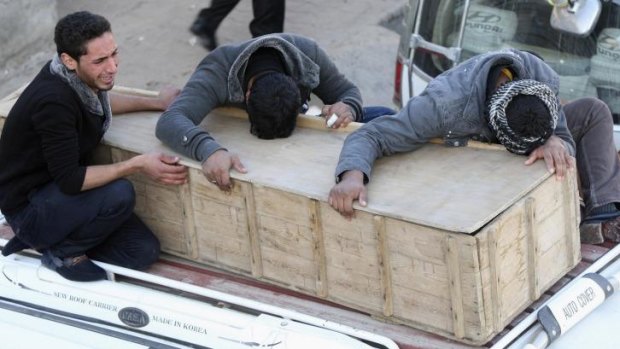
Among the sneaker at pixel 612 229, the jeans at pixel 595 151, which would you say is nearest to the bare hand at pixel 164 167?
the jeans at pixel 595 151

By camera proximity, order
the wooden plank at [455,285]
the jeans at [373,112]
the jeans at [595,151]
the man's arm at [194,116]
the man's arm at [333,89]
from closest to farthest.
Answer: the wooden plank at [455,285] → the man's arm at [194,116] → the jeans at [595,151] → the man's arm at [333,89] → the jeans at [373,112]

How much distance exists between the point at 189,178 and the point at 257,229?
0.35 metres

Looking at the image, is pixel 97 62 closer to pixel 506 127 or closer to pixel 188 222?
pixel 188 222

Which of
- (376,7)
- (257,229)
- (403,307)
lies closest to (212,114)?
(257,229)

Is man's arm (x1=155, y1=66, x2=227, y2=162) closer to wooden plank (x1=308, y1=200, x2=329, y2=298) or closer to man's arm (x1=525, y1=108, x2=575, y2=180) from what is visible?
wooden plank (x1=308, y1=200, x2=329, y2=298)

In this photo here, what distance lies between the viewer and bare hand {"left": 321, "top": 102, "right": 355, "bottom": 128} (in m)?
4.07

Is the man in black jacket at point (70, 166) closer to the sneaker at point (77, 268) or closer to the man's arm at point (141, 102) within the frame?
the sneaker at point (77, 268)

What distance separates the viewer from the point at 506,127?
11.7 ft

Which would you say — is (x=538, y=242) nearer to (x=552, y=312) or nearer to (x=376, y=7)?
(x=552, y=312)

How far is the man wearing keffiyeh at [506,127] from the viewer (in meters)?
3.51

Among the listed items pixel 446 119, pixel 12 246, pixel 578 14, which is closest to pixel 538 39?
pixel 578 14

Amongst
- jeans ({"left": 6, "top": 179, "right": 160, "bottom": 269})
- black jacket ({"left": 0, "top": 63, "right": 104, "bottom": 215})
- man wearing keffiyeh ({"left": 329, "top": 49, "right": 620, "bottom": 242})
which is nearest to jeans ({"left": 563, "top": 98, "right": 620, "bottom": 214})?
man wearing keffiyeh ({"left": 329, "top": 49, "right": 620, "bottom": 242})

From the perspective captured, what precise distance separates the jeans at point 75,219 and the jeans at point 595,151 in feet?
5.87

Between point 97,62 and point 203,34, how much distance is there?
4.62 m
